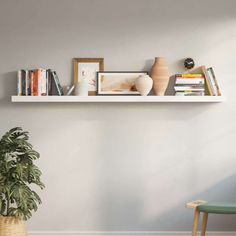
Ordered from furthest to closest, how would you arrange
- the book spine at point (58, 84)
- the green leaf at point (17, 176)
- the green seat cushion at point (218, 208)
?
the book spine at point (58, 84) → the green leaf at point (17, 176) → the green seat cushion at point (218, 208)

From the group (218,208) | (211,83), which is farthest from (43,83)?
(218,208)

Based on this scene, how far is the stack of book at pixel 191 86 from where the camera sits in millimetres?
4840

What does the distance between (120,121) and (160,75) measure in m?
0.58

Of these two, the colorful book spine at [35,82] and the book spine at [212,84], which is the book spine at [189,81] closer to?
the book spine at [212,84]

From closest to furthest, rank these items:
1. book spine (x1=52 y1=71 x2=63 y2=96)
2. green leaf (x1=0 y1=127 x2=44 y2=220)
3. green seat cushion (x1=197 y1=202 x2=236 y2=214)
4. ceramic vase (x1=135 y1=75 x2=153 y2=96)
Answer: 1. green seat cushion (x1=197 y1=202 x2=236 y2=214)
2. green leaf (x1=0 y1=127 x2=44 y2=220)
3. ceramic vase (x1=135 y1=75 x2=153 y2=96)
4. book spine (x1=52 y1=71 x2=63 y2=96)

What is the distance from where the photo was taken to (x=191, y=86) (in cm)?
485

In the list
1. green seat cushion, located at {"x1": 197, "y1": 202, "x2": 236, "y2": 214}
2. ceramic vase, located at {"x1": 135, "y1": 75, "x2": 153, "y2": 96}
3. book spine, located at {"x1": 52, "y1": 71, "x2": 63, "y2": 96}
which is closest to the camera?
green seat cushion, located at {"x1": 197, "y1": 202, "x2": 236, "y2": 214}

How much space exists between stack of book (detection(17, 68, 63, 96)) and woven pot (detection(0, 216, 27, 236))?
114 centimetres

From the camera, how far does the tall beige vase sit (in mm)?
4812

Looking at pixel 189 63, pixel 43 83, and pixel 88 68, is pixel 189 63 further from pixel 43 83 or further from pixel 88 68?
pixel 43 83

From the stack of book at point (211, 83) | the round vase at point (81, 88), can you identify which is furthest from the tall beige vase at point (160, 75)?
the round vase at point (81, 88)

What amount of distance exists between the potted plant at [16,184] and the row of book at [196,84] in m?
1.44

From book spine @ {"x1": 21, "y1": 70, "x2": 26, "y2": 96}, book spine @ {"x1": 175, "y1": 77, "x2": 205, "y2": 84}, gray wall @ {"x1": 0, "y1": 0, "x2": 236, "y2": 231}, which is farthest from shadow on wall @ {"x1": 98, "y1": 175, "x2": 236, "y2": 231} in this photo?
book spine @ {"x1": 21, "y1": 70, "x2": 26, "y2": 96}

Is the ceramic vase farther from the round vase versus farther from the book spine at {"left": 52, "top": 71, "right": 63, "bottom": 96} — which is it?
the book spine at {"left": 52, "top": 71, "right": 63, "bottom": 96}
